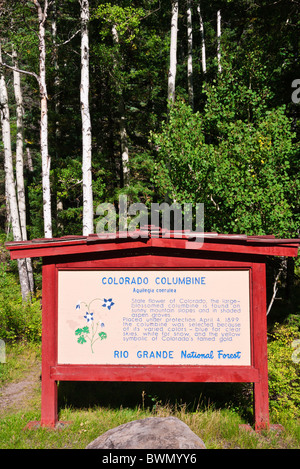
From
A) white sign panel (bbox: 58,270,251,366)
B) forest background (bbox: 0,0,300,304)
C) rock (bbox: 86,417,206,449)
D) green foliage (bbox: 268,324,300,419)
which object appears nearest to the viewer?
rock (bbox: 86,417,206,449)

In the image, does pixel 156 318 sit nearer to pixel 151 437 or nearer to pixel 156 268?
pixel 156 268

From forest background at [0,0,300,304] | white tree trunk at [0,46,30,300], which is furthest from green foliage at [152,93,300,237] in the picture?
white tree trunk at [0,46,30,300]

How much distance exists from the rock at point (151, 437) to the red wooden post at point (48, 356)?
978 mm

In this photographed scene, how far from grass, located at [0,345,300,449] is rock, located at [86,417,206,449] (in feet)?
1.89

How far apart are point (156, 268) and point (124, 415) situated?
2.48m

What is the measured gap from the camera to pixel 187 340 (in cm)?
560

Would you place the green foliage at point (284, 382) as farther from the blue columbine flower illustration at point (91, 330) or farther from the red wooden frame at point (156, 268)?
the blue columbine flower illustration at point (91, 330)

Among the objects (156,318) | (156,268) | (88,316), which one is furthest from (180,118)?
(88,316)

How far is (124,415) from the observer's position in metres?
6.03

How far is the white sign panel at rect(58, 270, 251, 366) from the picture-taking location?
559cm

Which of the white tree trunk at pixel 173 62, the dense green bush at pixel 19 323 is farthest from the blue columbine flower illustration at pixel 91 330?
the white tree trunk at pixel 173 62

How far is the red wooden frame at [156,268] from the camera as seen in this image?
18.1 feet

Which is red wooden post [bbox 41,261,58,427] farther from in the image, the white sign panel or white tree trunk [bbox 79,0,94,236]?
white tree trunk [bbox 79,0,94,236]

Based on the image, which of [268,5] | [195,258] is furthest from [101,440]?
[268,5]
